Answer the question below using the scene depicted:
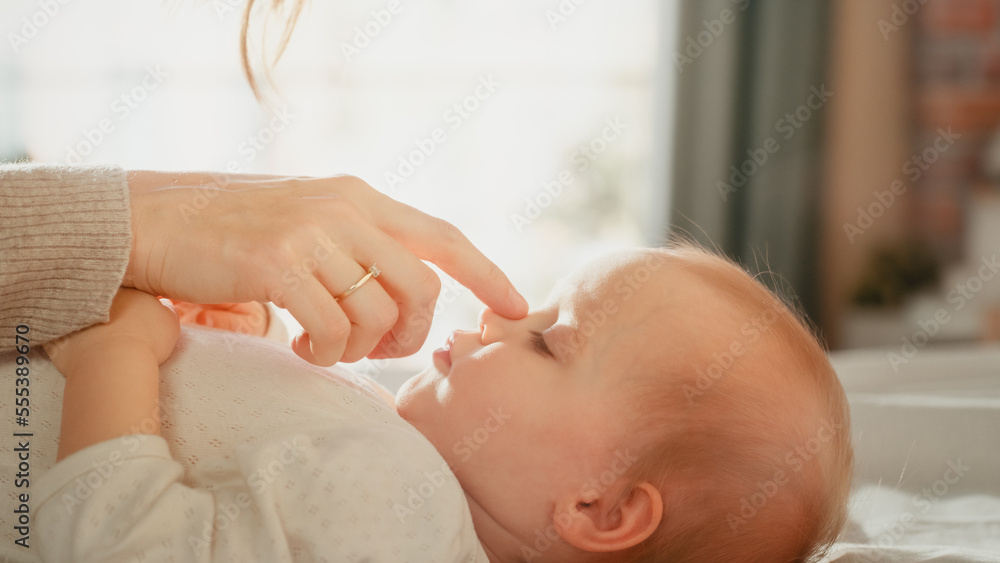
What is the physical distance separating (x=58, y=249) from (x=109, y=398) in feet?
0.53

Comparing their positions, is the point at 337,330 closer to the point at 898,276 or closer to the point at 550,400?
the point at 550,400

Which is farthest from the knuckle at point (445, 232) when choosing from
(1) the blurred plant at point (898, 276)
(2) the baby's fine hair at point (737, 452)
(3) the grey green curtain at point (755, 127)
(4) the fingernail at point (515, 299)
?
(1) the blurred plant at point (898, 276)

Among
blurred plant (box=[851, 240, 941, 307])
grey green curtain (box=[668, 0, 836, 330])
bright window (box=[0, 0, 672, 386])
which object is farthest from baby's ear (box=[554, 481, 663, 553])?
blurred plant (box=[851, 240, 941, 307])

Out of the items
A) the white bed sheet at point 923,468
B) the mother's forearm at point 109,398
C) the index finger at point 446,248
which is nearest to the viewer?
the mother's forearm at point 109,398

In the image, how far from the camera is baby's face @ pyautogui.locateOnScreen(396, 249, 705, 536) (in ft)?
2.92

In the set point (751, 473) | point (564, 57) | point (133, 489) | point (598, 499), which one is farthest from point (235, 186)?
point (564, 57)

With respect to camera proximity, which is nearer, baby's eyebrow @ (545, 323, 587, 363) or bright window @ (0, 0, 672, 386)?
baby's eyebrow @ (545, 323, 587, 363)

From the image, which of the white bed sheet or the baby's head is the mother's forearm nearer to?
the baby's head

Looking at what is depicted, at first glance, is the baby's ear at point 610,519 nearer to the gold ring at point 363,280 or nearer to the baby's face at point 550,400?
the baby's face at point 550,400

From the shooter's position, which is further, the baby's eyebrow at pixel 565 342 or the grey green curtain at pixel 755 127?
the grey green curtain at pixel 755 127

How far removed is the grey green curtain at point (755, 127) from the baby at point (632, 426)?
95.1 inches

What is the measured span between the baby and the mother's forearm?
0.08 feet

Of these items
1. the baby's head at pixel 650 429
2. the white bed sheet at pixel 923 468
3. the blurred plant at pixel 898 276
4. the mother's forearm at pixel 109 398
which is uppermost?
the mother's forearm at pixel 109 398

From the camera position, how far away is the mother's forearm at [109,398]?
71 centimetres
